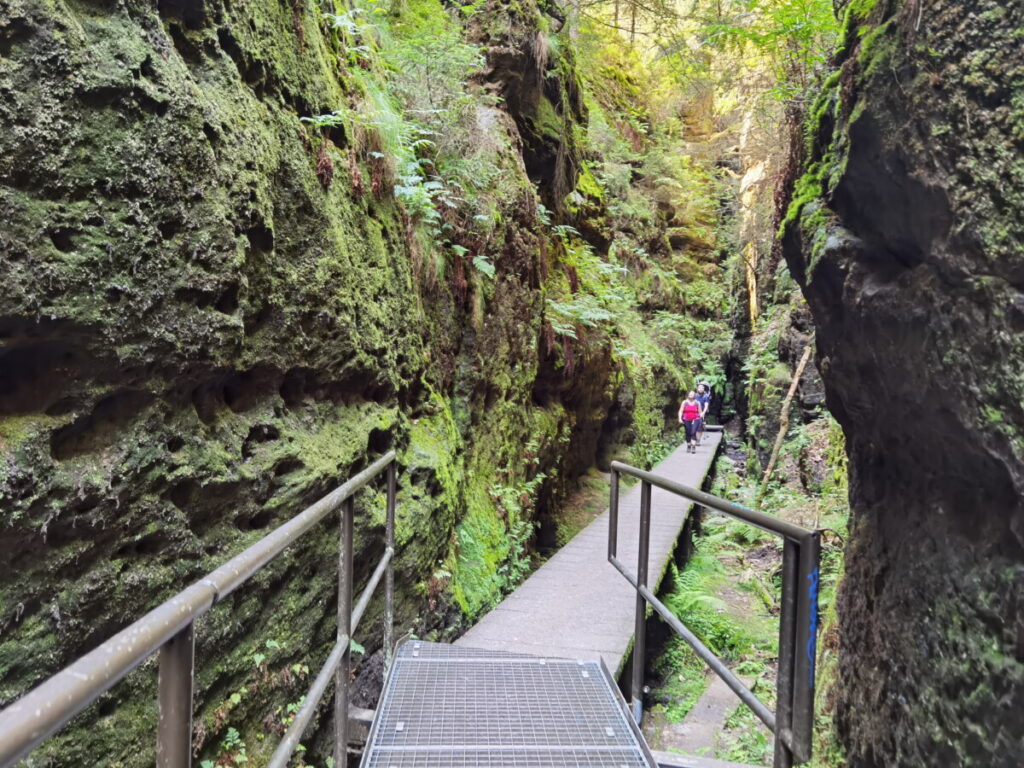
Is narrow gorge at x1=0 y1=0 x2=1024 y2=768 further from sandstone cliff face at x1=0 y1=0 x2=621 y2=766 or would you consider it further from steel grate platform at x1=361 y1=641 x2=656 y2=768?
steel grate platform at x1=361 y1=641 x2=656 y2=768

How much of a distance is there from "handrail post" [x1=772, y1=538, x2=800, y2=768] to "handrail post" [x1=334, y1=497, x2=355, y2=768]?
1663 millimetres

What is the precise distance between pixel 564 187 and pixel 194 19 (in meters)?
8.20

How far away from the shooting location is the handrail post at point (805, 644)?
170 cm

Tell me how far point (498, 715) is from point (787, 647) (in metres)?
1.90

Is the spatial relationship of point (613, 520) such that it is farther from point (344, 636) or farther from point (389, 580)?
point (344, 636)

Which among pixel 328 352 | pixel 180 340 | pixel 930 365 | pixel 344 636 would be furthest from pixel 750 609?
pixel 180 340

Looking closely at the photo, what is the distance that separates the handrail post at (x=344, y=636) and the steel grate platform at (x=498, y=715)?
0.20 metres

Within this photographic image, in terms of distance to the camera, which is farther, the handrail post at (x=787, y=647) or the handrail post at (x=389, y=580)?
the handrail post at (x=389, y=580)

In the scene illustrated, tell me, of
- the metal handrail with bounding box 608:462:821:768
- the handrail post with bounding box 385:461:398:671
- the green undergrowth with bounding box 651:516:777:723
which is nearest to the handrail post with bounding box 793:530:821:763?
the metal handrail with bounding box 608:462:821:768

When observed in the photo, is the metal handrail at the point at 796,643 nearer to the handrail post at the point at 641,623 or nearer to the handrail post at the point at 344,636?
the handrail post at the point at 641,623

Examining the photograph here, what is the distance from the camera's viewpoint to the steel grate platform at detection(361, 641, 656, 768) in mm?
2768

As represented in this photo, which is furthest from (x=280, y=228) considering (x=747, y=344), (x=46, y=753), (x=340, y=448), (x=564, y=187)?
(x=747, y=344)

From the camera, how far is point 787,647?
177 centimetres

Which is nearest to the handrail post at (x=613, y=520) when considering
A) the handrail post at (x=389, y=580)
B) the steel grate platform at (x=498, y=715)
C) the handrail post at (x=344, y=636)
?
the steel grate platform at (x=498, y=715)
